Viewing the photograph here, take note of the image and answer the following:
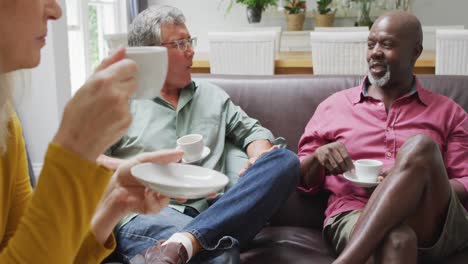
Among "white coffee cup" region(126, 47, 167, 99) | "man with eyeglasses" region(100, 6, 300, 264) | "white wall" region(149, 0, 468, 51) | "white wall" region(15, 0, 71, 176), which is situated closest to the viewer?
"white coffee cup" region(126, 47, 167, 99)

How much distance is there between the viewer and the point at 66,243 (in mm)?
757

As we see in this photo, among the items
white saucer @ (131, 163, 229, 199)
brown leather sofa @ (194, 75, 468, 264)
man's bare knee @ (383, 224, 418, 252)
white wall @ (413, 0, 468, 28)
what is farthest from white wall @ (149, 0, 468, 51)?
white saucer @ (131, 163, 229, 199)

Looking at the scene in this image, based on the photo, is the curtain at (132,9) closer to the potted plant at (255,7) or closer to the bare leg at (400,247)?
the potted plant at (255,7)

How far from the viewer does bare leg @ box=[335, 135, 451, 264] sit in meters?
1.57

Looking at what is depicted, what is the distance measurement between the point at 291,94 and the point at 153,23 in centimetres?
61

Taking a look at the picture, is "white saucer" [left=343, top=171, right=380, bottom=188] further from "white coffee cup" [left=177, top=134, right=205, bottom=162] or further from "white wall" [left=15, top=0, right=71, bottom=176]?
"white wall" [left=15, top=0, right=71, bottom=176]

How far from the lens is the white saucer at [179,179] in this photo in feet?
2.74

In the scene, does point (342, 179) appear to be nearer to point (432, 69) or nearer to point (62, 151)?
point (62, 151)

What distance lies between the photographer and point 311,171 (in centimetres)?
197

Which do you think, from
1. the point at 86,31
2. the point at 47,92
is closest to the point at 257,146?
the point at 47,92

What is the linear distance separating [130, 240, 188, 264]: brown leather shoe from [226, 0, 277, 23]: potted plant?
4.06 metres

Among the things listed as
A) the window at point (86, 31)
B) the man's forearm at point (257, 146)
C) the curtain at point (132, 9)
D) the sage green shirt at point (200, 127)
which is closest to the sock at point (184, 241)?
the sage green shirt at point (200, 127)

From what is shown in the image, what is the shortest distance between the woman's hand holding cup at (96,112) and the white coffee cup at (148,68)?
0.29ft

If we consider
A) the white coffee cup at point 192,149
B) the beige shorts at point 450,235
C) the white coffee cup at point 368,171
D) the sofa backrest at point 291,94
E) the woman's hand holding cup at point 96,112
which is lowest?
the beige shorts at point 450,235
